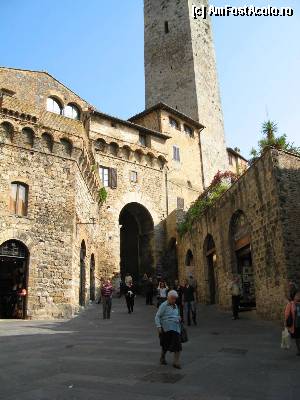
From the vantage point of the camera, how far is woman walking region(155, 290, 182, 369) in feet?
20.5

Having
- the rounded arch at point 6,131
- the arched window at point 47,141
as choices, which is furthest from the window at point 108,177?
the rounded arch at point 6,131

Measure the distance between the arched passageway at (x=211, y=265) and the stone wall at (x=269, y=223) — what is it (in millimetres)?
2371

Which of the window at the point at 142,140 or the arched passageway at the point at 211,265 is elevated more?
the window at the point at 142,140

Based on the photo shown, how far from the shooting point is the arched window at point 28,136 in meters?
16.5

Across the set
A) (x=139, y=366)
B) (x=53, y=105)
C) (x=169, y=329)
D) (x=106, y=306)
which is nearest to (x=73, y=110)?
(x=53, y=105)

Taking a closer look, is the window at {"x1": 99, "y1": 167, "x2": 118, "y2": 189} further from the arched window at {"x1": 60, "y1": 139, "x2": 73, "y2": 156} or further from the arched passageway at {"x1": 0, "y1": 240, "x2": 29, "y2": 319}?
the arched passageway at {"x1": 0, "y1": 240, "x2": 29, "y2": 319}

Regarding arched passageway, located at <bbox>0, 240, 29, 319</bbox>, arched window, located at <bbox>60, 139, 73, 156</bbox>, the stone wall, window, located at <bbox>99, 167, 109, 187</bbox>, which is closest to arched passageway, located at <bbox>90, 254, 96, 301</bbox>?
arched passageway, located at <bbox>0, 240, 29, 319</bbox>

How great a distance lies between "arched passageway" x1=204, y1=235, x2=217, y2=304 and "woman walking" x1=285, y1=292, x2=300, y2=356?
10683 mm

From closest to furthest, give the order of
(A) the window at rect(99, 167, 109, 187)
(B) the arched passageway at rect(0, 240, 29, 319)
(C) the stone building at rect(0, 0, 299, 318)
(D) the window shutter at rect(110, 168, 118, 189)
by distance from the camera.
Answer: (C) the stone building at rect(0, 0, 299, 318)
(B) the arched passageway at rect(0, 240, 29, 319)
(A) the window at rect(99, 167, 109, 187)
(D) the window shutter at rect(110, 168, 118, 189)

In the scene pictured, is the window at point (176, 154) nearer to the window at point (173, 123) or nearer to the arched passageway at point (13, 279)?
the window at point (173, 123)

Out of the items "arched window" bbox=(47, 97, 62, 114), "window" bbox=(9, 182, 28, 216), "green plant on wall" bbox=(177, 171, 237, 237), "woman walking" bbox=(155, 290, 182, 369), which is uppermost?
"arched window" bbox=(47, 97, 62, 114)

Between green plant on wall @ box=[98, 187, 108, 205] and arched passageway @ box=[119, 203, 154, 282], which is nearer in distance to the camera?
green plant on wall @ box=[98, 187, 108, 205]

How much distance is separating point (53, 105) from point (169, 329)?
71.3 feet

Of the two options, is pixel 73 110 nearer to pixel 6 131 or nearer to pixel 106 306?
pixel 6 131
